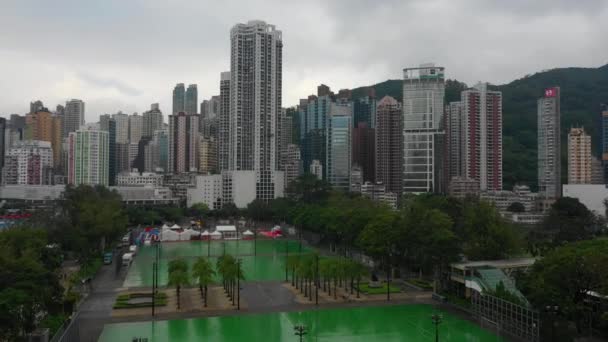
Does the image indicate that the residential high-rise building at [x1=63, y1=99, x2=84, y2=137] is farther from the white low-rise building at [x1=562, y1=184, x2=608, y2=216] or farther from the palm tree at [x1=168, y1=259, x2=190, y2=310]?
the palm tree at [x1=168, y1=259, x2=190, y2=310]

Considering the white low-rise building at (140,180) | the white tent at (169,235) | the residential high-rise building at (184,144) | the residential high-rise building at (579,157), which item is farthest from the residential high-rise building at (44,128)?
the residential high-rise building at (579,157)

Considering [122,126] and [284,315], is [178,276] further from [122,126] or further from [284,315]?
[122,126]

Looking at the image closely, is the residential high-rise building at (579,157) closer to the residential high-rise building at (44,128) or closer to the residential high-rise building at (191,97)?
the residential high-rise building at (44,128)

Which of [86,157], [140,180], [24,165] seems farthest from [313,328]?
[24,165]

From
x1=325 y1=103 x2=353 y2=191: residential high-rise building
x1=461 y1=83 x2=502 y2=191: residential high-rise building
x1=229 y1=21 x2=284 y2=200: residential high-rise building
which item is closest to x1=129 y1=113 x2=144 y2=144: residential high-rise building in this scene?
x1=325 y1=103 x2=353 y2=191: residential high-rise building

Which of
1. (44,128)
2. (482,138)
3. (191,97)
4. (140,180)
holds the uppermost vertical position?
(191,97)

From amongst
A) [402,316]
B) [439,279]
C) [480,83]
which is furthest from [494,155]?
[402,316]

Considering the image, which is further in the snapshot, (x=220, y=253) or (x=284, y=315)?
(x=220, y=253)
